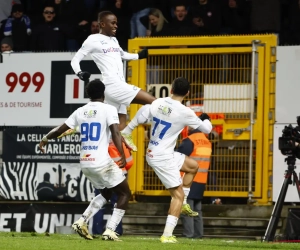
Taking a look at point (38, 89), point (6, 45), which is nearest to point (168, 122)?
point (38, 89)

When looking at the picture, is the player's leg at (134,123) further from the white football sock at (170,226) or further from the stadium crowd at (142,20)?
the stadium crowd at (142,20)

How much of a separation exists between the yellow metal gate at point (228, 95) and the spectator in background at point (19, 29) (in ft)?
10.4

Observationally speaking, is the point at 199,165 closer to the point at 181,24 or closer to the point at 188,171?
the point at 188,171

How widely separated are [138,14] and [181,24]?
3.76 feet

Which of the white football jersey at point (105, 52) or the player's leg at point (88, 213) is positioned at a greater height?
the white football jersey at point (105, 52)

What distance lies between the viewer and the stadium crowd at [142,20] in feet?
73.2

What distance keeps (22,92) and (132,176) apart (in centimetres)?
250

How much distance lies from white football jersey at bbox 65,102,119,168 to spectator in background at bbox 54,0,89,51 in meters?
7.28

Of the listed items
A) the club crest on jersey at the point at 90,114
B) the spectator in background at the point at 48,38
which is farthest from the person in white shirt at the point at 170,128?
the spectator in background at the point at 48,38

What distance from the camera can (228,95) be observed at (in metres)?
20.9

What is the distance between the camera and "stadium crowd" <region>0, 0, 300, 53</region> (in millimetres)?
22312

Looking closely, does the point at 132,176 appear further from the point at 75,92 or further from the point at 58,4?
the point at 58,4

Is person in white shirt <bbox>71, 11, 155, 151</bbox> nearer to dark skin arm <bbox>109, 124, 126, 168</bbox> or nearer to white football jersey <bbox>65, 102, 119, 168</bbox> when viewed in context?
white football jersey <bbox>65, 102, 119, 168</bbox>

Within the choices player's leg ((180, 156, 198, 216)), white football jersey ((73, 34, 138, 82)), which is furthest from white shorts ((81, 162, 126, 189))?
player's leg ((180, 156, 198, 216))
